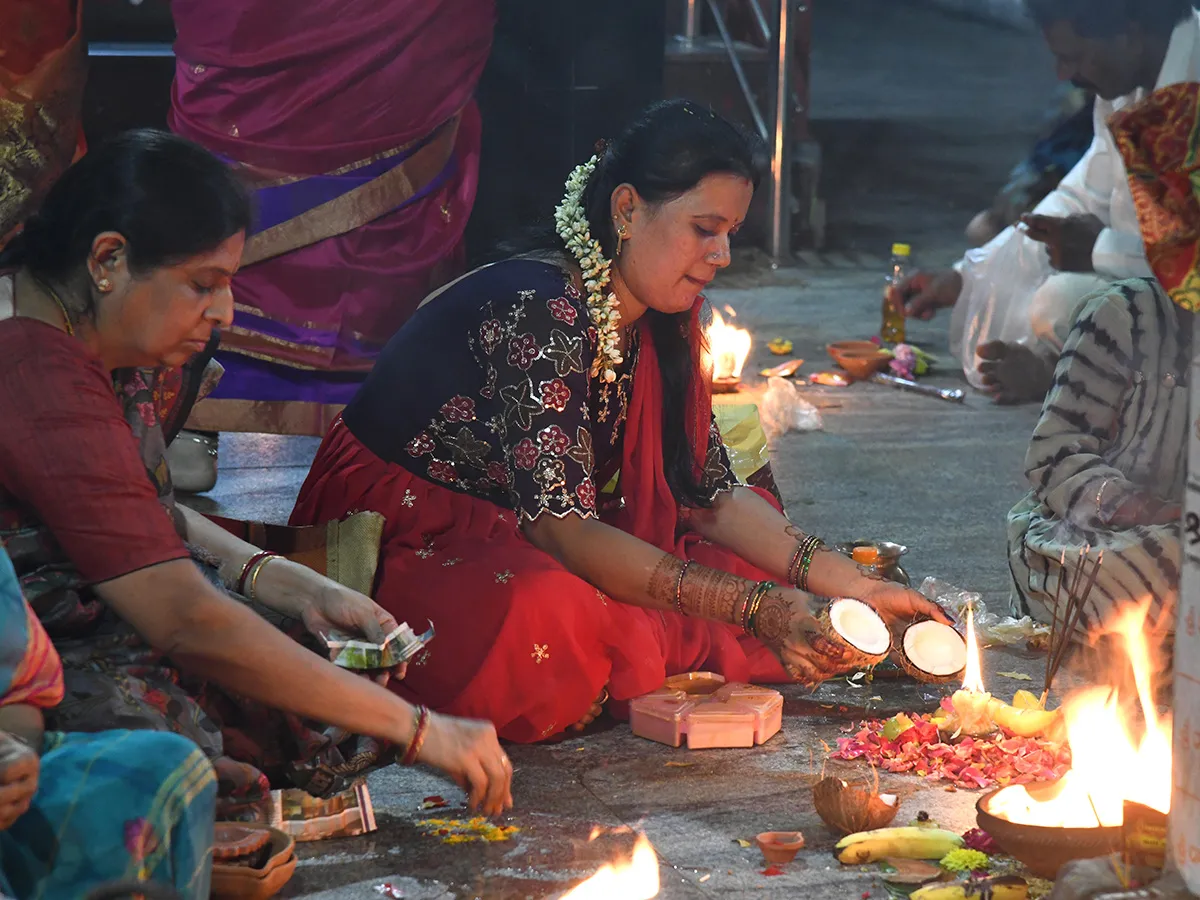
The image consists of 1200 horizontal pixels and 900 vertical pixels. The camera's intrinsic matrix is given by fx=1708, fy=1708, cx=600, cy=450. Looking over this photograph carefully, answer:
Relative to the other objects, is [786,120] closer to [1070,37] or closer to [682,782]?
[1070,37]

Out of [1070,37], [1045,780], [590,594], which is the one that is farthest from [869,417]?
[1045,780]

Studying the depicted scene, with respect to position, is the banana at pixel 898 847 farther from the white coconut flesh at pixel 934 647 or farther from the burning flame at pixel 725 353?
the burning flame at pixel 725 353

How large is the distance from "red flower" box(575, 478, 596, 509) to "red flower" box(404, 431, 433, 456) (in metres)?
0.43

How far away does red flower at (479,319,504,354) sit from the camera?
11.9 ft

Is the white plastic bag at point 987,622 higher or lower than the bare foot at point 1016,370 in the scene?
lower

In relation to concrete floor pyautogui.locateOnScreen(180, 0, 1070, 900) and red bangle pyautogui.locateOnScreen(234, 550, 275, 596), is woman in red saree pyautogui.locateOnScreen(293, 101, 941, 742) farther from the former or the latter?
red bangle pyautogui.locateOnScreen(234, 550, 275, 596)

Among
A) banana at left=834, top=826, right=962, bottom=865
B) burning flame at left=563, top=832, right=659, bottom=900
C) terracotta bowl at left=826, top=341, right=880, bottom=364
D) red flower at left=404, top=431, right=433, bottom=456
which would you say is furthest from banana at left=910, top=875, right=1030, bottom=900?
terracotta bowl at left=826, top=341, right=880, bottom=364

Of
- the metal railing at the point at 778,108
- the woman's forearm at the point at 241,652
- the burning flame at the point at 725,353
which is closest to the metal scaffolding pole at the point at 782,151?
the metal railing at the point at 778,108

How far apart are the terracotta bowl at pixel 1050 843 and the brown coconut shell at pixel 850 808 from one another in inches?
10.9

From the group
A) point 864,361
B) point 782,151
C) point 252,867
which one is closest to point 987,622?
point 252,867

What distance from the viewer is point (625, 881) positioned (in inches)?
114

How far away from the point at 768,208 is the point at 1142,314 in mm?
6468

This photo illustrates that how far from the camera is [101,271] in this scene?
2742mm

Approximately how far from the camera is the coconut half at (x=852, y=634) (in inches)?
132
